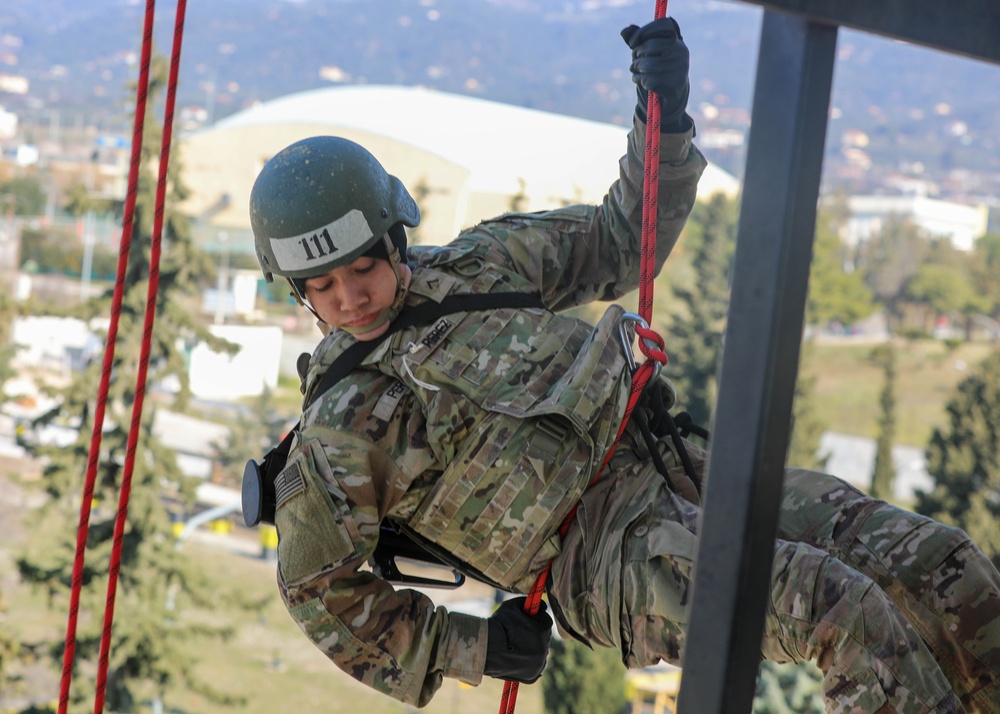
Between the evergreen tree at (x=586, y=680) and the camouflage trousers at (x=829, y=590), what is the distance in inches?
811

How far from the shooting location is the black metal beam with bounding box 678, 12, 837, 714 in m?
1.45

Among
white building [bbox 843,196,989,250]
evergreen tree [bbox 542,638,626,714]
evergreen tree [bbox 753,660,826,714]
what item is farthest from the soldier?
white building [bbox 843,196,989,250]

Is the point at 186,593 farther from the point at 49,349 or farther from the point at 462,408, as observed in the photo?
the point at 49,349

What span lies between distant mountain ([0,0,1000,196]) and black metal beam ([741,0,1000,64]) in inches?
3408

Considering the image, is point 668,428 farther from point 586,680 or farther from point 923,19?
point 586,680

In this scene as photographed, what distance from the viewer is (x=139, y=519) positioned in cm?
1736

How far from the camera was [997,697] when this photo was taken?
238 centimetres

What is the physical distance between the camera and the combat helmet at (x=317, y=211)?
2707 millimetres

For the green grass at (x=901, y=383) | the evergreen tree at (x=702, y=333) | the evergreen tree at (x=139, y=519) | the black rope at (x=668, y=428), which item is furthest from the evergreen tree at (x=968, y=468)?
the green grass at (x=901, y=383)

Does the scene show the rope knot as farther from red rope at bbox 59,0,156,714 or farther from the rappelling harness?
red rope at bbox 59,0,156,714

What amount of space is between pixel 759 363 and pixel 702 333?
1196 inches

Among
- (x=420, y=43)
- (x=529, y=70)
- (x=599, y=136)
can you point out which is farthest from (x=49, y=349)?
(x=420, y=43)

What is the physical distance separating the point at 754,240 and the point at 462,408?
134 centimetres

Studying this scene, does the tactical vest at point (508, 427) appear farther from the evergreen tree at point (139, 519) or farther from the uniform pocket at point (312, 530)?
the evergreen tree at point (139, 519)
